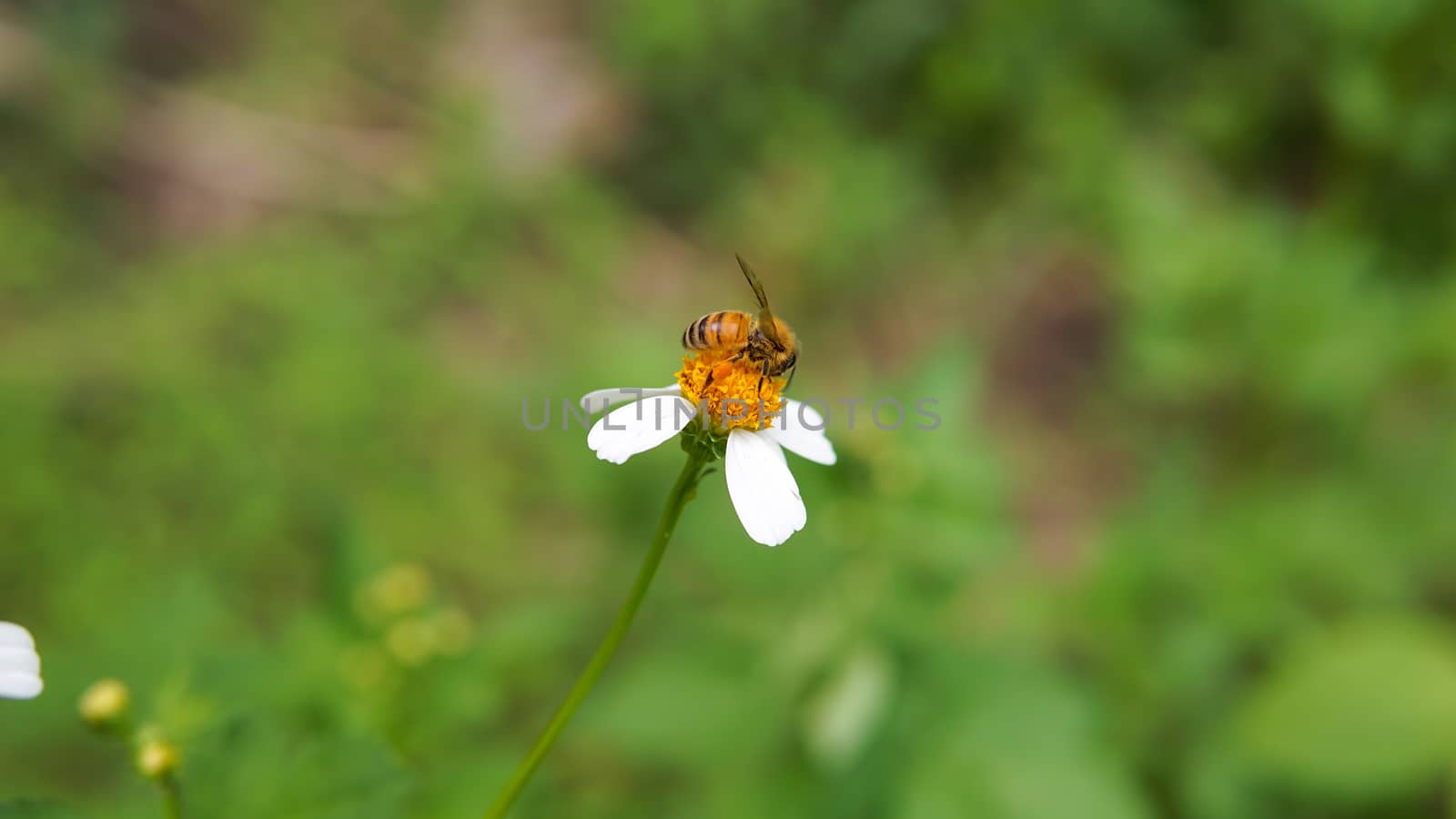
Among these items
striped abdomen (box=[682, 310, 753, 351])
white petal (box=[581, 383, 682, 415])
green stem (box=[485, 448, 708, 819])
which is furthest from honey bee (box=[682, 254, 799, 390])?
green stem (box=[485, 448, 708, 819])

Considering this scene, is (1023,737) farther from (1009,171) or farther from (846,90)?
(846,90)

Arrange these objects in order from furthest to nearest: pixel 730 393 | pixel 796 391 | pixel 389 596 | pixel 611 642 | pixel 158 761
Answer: pixel 796 391 < pixel 389 596 < pixel 730 393 < pixel 158 761 < pixel 611 642

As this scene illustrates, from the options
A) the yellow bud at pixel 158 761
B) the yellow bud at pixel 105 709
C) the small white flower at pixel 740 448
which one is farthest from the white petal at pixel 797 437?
the yellow bud at pixel 105 709

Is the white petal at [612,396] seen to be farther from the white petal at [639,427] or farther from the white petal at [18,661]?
the white petal at [18,661]

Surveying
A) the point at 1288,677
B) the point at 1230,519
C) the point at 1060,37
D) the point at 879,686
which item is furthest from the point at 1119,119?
the point at 879,686

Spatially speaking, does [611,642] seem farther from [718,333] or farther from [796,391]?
[796,391]

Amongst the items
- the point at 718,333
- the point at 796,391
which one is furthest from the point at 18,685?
the point at 796,391

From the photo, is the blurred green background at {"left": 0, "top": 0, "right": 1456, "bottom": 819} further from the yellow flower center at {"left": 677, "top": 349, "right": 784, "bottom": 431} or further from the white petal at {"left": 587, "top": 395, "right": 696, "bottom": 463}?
the yellow flower center at {"left": 677, "top": 349, "right": 784, "bottom": 431}
